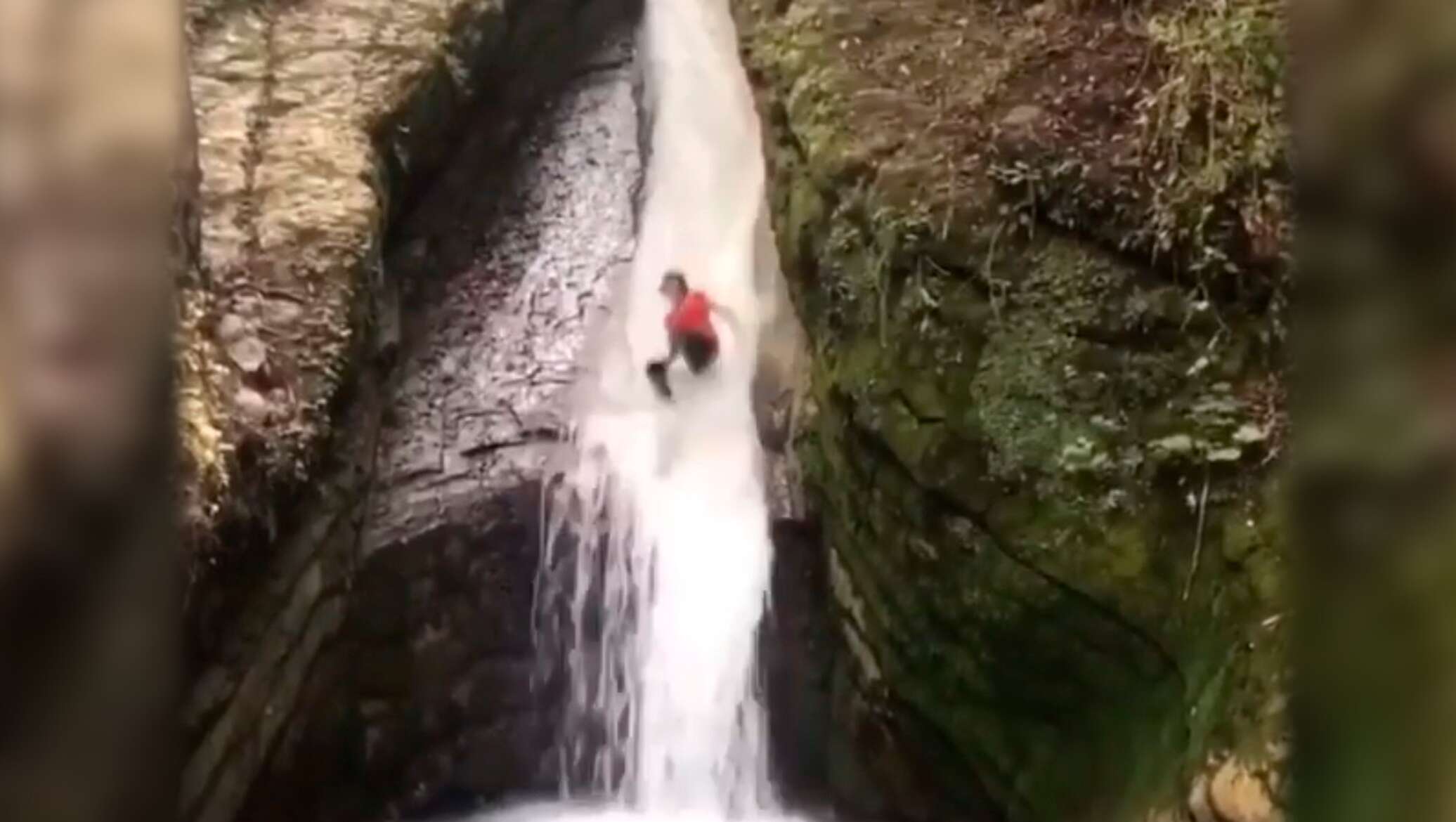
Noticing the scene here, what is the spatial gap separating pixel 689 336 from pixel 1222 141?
384cm

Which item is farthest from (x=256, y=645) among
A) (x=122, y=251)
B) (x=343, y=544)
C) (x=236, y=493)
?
(x=122, y=251)

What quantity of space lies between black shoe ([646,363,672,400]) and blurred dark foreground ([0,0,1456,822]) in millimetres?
7290

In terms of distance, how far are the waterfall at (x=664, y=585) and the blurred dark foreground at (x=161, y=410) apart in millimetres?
6490

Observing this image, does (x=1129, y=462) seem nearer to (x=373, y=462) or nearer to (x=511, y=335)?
(x=373, y=462)

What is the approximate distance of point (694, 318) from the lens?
7.93 meters

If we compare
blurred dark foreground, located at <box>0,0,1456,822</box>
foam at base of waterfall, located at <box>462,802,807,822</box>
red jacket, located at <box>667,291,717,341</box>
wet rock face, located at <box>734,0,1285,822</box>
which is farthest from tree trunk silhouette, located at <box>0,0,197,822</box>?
red jacket, located at <box>667,291,717,341</box>

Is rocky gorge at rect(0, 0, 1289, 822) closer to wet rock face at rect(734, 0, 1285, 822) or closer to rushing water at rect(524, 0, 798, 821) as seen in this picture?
wet rock face at rect(734, 0, 1285, 822)

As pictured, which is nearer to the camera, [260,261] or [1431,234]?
[1431,234]

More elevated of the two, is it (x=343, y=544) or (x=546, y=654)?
(x=343, y=544)

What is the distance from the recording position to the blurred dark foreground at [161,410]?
80 centimetres

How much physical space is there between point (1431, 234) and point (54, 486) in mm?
755

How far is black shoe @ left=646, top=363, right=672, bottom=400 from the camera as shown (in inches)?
321

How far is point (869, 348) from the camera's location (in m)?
5.83

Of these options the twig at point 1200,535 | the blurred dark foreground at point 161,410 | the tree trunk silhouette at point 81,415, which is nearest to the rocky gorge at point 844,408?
the twig at point 1200,535
